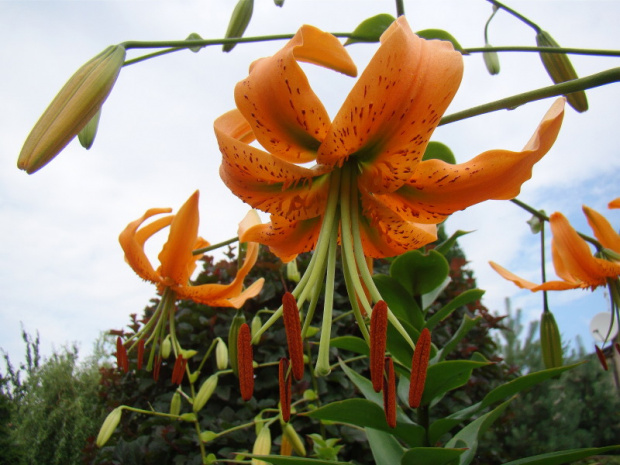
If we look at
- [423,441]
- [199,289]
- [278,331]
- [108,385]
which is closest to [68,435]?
[108,385]

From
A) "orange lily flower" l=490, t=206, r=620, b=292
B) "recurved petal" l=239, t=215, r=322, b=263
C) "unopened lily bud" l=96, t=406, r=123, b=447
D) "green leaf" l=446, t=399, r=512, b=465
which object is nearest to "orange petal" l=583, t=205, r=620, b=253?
"orange lily flower" l=490, t=206, r=620, b=292

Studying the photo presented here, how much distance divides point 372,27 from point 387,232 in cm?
33

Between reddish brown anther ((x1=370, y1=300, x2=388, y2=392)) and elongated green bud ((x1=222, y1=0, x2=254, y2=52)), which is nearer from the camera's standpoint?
reddish brown anther ((x1=370, y1=300, x2=388, y2=392))

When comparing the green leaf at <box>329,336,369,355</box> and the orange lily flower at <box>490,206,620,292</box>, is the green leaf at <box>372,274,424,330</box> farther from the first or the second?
the orange lily flower at <box>490,206,620,292</box>

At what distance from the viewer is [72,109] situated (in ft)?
2.01

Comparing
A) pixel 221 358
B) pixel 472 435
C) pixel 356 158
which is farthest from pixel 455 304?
pixel 221 358

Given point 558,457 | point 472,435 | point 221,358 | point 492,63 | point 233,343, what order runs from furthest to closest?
point 221,358 → point 492,63 → point 233,343 → point 472,435 → point 558,457

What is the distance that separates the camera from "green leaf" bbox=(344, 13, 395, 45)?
77cm

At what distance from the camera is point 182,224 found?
100 centimetres

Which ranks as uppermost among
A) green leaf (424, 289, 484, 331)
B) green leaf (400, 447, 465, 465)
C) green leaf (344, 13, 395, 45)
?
green leaf (344, 13, 395, 45)

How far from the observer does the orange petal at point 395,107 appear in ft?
1.51

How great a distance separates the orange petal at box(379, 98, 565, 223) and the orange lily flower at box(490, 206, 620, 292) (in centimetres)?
53

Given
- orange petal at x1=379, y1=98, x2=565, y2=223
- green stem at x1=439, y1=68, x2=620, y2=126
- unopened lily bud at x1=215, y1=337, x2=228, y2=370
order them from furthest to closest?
unopened lily bud at x1=215, y1=337, x2=228, y2=370
orange petal at x1=379, y1=98, x2=565, y2=223
green stem at x1=439, y1=68, x2=620, y2=126

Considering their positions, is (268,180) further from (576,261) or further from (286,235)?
(576,261)
